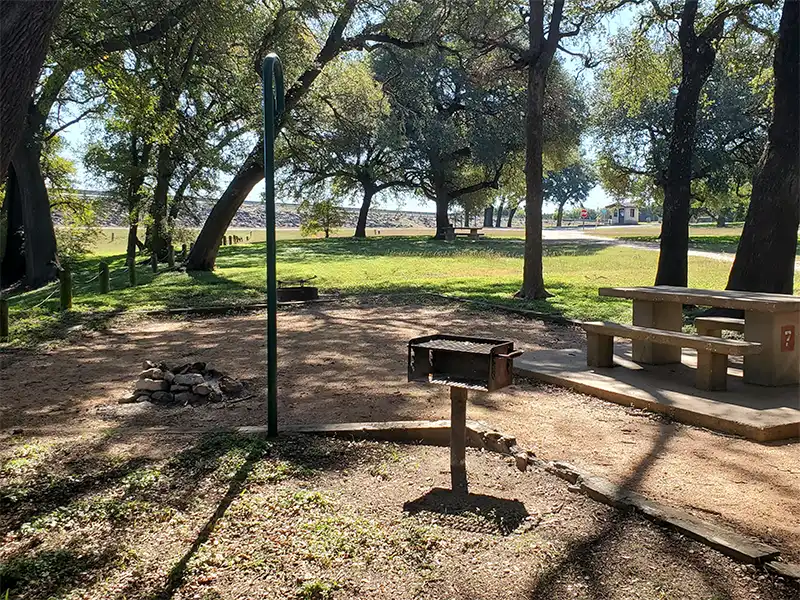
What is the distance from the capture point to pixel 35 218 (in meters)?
17.6

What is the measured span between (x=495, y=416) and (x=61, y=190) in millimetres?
23107

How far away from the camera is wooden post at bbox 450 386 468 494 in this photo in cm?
376

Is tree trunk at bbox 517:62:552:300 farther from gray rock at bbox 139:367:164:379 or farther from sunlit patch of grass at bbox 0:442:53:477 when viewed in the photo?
sunlit patch of grass at bbox 0:442:53:477

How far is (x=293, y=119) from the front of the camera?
18.0 meters

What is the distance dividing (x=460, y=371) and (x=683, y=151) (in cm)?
891

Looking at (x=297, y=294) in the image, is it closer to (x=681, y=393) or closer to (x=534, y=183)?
(x=534, y=183)

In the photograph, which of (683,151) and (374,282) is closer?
(683,151)

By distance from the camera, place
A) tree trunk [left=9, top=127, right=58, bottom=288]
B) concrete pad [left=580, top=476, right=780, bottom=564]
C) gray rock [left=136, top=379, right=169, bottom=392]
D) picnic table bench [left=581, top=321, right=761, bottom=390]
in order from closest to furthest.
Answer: concrete pad [left=580, top=476, right=780, bottom=564] < picnic table bench [left=581, top=321, right=761, bottom=390] < gray rock [left=136, top=379, right=169, bottom=392] < tree trunk [left=9, top=127, right=58, bottom=288]

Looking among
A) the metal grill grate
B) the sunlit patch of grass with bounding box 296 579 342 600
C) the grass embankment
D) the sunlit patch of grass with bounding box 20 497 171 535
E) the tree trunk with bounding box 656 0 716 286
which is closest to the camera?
the sunlit patch of grass with bounding box 296 579 342 600

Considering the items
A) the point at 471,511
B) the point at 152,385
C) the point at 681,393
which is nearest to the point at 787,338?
the point at 681,393

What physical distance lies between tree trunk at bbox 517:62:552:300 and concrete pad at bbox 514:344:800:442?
520 cm

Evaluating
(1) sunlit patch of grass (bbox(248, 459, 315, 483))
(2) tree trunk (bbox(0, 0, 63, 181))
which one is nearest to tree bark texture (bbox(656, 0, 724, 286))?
(1) sunlit patch of grass (bbox(248, 459, 315, 483))

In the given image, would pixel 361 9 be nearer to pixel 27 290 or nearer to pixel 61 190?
pixel 27 290

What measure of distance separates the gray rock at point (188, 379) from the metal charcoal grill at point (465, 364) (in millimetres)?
2672
